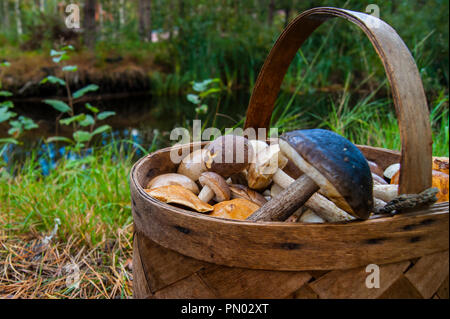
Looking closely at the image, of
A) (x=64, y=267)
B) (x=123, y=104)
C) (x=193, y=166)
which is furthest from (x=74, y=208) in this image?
(x=123, y=104)

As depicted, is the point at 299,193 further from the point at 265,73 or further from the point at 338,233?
the point at 265,73

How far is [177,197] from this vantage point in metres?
0.71

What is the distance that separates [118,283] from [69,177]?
919mm

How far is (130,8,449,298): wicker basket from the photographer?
0.56 metres

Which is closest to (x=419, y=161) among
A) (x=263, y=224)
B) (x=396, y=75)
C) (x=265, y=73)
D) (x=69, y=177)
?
(x=396, y=75)

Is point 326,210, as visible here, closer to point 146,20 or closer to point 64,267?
point 64,267

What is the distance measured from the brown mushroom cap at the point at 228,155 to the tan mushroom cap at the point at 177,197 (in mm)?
151

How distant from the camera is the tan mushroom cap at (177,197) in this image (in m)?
0.70

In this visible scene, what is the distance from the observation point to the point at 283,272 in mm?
584

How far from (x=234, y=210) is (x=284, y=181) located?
0.18m

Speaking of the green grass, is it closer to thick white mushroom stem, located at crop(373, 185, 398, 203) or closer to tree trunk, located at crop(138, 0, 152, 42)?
thick white mushroom stem, located at crop(373, 185, 398, 203)

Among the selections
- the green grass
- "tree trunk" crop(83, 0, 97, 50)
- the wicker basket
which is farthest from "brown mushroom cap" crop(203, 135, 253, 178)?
"tree trunk" crop(83, 0, 97, 50)
